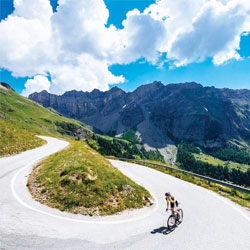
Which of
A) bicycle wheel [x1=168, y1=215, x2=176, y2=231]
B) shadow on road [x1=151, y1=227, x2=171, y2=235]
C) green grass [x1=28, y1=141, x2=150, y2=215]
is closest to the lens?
shadow on road [x1=151, y1=227, x2=171, y2=235]

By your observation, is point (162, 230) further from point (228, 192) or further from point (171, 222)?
point (228, 192)

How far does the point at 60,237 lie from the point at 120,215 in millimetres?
4032

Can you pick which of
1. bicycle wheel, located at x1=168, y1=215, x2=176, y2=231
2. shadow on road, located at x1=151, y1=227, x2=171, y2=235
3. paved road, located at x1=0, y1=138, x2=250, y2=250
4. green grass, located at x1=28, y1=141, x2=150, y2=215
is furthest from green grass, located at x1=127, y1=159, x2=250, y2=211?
green grass, located at x1=28, y1=141, x2=150, y2=215

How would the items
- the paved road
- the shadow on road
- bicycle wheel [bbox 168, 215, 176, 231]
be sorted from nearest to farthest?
1. the paved road
2. the shadow on road
3. bicycle wheel [bbox 168, 215, 176, 231]

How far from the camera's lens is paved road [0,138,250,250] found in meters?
6.31

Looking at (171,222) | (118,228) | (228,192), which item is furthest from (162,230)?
(228,192)

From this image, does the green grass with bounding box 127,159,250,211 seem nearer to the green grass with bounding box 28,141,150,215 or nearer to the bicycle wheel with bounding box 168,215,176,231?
the bicycle wheel with bounding box 168,215,176,231

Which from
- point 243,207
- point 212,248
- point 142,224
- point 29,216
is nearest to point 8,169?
point 29,216

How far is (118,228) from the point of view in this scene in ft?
26.1

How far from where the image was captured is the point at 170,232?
7.79 meters

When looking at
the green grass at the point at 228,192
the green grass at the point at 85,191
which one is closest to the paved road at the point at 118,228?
the green grass at the point at 85,191

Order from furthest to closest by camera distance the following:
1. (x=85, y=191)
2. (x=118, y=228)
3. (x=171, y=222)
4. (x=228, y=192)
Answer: (x=228, y=192), (x=85, y=191), (x=171, y=222), (x=118, y=228)

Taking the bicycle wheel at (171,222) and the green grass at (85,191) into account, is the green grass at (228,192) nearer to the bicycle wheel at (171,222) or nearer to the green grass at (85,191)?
the bicycle wheel at (171,222)

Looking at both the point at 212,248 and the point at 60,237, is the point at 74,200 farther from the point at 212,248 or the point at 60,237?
the point at 212,248
